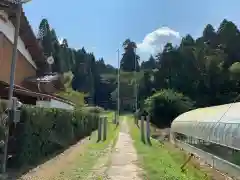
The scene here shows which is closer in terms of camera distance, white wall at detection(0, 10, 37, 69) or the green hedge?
the green hedge

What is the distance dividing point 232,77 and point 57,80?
4620 cm

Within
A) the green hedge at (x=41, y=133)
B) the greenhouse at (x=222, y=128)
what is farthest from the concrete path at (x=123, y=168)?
the greenhouse at (x=222, y=128)

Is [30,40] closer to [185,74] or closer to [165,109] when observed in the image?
[165,109]

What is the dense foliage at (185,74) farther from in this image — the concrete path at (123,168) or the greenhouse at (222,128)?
the concrete path at (123,168)

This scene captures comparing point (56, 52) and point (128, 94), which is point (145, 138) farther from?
point (128, 94)

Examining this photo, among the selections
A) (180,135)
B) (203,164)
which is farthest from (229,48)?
(203,164)

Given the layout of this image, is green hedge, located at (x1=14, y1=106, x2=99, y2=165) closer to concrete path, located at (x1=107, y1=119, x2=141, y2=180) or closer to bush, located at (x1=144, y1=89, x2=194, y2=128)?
concrete path, located at (x1=107, y1=119, x2=141, y2=180)

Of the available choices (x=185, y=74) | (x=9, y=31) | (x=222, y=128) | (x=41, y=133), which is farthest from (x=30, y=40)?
(x=185, y=74)

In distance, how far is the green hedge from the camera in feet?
43.0

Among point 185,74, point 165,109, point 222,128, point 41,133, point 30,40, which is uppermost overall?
point 185,74

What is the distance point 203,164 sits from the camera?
18.9m

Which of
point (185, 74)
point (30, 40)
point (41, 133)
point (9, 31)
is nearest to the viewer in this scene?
point (41, 133)

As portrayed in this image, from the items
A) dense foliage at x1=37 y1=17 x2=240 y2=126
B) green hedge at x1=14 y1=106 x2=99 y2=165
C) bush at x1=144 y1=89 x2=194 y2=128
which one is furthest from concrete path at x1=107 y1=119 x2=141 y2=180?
dense foliage at x1=37 y1=17 x2=240 y2=126

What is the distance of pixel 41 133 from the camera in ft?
50.1
